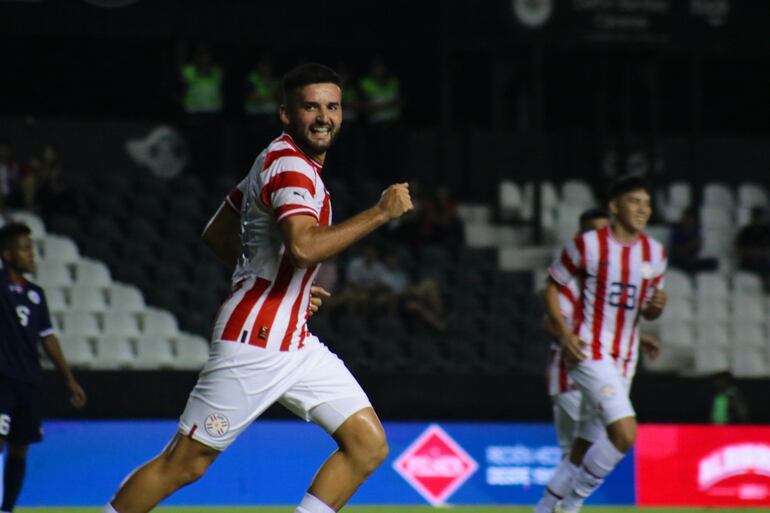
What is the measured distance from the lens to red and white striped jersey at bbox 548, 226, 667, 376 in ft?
28.0

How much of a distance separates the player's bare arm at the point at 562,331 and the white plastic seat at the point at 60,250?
633 centimetres

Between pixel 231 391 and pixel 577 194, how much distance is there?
11.9m

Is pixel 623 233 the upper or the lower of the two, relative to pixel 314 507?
upper

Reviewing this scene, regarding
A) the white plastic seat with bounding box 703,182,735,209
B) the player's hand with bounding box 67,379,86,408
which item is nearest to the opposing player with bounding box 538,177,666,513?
the player's hand with bounding box 67,379,86,408

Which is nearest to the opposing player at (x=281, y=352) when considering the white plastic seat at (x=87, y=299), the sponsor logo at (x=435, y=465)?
the sponsor logo at (x=435, y=465)

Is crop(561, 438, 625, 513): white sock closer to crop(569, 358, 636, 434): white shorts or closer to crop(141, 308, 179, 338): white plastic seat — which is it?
crop(569, 358, 636, 434): white shorts

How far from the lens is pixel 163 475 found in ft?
17.3

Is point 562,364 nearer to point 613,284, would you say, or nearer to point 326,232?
point 613,284

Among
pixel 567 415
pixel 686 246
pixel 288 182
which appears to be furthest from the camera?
pixel 686 246

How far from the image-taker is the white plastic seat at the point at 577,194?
16.8m

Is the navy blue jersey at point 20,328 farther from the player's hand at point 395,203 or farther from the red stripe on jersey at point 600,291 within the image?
the player's hand at point 395,203

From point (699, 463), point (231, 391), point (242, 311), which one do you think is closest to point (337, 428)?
point (231, 391)

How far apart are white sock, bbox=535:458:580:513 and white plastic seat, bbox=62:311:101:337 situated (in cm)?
565

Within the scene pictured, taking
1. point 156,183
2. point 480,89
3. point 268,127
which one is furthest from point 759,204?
point 156,183
